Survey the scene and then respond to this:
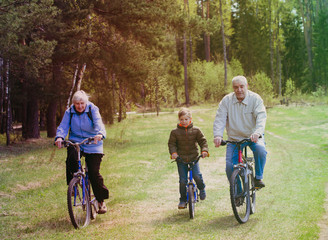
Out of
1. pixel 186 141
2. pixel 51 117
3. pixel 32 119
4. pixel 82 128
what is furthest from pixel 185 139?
pixel 51 117

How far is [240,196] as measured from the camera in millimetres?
6691

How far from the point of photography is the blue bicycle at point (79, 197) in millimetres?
6575

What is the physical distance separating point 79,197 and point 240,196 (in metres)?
2.42

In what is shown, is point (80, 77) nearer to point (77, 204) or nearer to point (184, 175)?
point (184, 175)

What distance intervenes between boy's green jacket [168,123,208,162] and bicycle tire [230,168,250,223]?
2.75 feet

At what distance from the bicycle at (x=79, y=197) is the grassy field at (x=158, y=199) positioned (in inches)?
7.1

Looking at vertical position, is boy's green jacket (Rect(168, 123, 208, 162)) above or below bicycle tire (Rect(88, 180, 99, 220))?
above

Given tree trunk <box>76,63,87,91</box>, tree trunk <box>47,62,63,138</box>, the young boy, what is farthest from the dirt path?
tree trunk <box>76,63,87,91</box>

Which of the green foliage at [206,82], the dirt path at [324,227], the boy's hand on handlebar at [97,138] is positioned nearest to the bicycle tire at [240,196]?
the dirt path at [324,227]

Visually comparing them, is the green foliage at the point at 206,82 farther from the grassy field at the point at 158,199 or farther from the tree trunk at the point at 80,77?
the grassy field at the point at 158,199

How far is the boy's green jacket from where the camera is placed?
729cm

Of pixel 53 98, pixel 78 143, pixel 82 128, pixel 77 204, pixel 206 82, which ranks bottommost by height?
pixel 77 204

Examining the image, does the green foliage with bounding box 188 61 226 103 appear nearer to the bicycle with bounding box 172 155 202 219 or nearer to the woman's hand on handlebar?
the bicycle with bounding box 172 155 202 219

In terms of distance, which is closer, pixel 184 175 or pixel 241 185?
pixel 241 185
